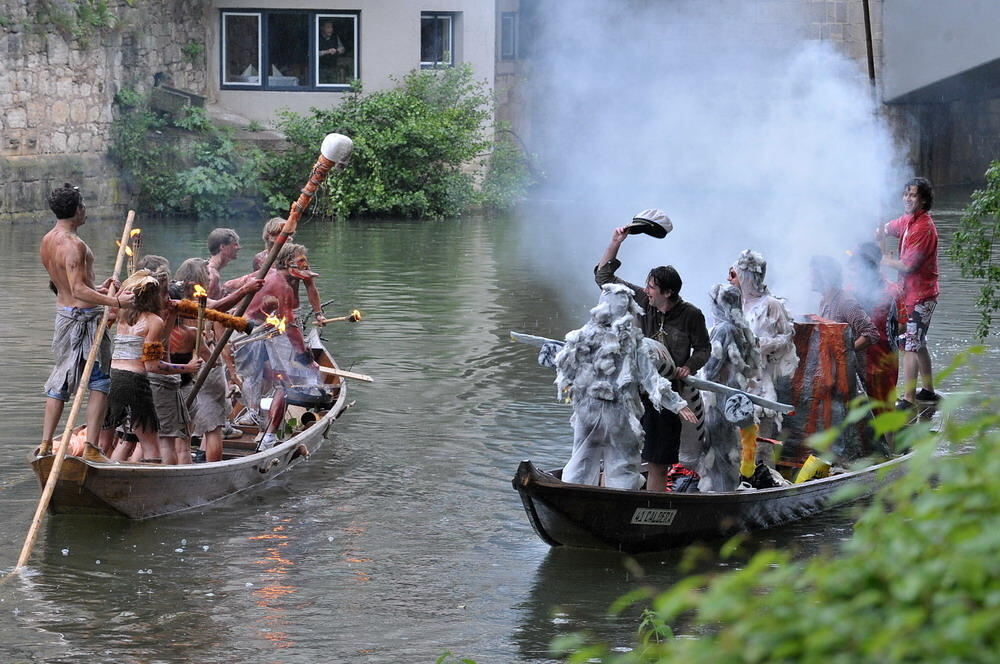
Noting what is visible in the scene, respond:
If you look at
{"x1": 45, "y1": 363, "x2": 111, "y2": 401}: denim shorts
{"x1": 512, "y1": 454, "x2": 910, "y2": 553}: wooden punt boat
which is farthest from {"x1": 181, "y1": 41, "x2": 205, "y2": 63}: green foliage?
{"x1": 512, "y1": 454, "x2": 910, "y2": 553}: wooden punt boat

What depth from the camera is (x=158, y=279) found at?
878 centimetres

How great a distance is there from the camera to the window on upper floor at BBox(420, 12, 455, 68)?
31.1m

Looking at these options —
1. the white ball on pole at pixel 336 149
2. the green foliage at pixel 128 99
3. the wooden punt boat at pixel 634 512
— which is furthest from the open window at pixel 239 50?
the wooden punt boat at pixel 634 512

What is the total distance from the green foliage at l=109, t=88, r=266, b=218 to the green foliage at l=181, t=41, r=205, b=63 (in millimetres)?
1661

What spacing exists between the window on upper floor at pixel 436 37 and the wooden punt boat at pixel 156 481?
21.8 meters

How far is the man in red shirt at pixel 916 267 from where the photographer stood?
38.7 ft

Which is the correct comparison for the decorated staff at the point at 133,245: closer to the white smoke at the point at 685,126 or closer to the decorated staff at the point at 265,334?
the decorated staff at the point at 265,334

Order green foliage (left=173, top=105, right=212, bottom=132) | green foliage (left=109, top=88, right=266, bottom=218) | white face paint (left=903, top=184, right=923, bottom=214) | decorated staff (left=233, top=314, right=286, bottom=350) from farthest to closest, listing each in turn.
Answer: green foliage (left=173, top=105, right=212, bottom=132)
green foliage (left=109, top=88, right=266, bottom=218)
white face paint (left=903, top=184, right=923, bottom=214)
decorated staff (left=233, top=314, right=286, bottom=350)

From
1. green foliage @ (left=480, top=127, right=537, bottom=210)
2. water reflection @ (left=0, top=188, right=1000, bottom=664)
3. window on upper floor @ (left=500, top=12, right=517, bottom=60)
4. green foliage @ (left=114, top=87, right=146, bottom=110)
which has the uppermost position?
window on upper floor @ (left=500, top=12, right=517, bottom=60)

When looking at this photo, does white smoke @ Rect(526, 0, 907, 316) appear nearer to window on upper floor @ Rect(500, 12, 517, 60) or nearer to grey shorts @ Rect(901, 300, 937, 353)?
window on upper floor @ Rect(500, 12, 517, 60)

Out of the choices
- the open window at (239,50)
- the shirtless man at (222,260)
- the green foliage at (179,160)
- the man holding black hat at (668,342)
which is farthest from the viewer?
the open window at (239,50)

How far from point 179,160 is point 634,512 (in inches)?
874

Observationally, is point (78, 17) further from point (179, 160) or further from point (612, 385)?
point (612, 385)

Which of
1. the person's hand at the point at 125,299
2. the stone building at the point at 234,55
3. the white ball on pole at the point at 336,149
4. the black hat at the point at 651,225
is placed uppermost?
the stone building at the point at 234,55
